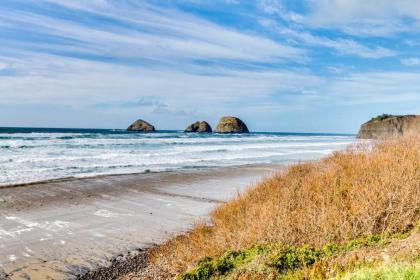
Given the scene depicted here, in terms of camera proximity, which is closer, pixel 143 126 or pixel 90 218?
pixel 90 218

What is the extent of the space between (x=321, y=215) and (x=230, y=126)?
446ft

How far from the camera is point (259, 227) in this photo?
7285 millimetres

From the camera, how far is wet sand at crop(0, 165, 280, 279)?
311 inches

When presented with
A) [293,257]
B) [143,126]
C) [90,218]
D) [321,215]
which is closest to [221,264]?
[293,257]

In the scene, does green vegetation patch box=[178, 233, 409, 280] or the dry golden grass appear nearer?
green vegetation patch box=[178, 233, 409, 280]

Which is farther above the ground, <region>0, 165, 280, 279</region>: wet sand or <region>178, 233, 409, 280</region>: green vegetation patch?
<region>178, 233, 409, 280</region>: green vegetation patch

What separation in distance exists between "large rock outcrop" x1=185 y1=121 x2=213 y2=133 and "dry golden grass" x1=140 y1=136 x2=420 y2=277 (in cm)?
12333

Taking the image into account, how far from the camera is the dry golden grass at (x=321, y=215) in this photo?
7035 millimetres

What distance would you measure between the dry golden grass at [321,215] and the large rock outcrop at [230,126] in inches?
5207

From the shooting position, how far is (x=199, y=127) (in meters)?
134

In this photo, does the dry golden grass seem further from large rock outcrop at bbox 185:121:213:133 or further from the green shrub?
large rock outcrop at bbox 185:121:213:133

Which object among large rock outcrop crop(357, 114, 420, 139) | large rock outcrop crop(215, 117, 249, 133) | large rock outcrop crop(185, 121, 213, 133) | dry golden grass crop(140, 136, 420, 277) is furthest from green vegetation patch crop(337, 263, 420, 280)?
large rock outcrop crop(215, 117, 249, 133)

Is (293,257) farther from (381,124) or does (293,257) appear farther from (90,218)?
(381,124)

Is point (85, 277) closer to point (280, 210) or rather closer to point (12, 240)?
point (12, 240)
